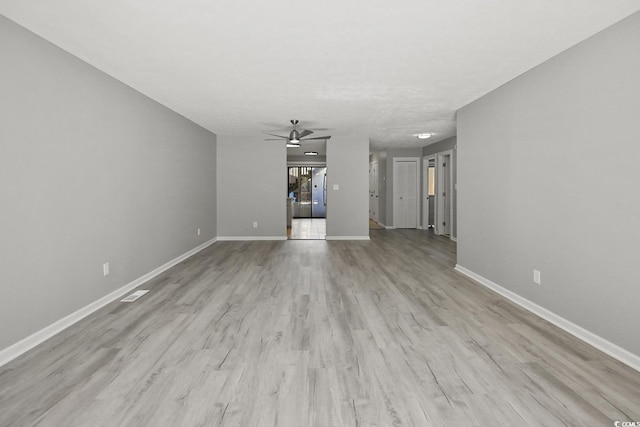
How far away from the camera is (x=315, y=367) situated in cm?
207

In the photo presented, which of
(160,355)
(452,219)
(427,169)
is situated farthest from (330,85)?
(427,169)

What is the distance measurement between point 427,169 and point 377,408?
8.47 meters

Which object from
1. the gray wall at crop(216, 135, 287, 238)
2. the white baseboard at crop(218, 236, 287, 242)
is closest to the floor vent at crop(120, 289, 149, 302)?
the white baseboard at crop(218, 236, 287, 242)

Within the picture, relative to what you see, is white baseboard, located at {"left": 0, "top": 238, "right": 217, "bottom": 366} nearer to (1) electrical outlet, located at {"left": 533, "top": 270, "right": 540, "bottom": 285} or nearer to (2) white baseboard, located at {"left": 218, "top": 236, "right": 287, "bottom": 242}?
(2) white baseboard, located at {"left": 218, "top": 236, "right": 287, "bottom": 242}

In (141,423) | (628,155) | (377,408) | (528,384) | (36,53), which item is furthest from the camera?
(36,53)

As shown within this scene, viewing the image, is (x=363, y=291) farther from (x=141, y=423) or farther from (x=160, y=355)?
(x=141, y=423)

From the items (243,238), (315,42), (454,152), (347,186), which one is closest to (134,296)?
(315,42)

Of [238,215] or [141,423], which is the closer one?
[141,423]

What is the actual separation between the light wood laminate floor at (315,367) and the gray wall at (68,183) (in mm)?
388

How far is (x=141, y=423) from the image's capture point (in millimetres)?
1551

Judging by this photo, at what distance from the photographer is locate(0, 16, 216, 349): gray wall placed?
2242mm

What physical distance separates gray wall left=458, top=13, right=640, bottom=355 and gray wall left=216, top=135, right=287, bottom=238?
4.53 meters

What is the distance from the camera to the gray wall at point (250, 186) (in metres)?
7.17

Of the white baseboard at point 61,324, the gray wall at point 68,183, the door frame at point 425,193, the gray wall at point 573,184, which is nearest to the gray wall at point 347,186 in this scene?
the door frame at point 425,193
